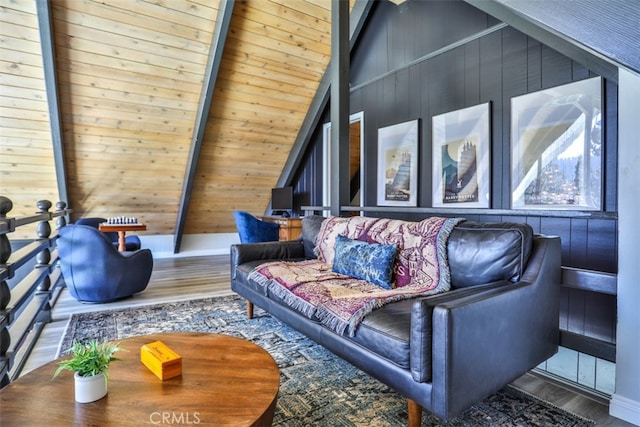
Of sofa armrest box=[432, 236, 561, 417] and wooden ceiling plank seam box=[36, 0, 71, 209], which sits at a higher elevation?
wooden ceiling plank seam box=[36, 0, 71, 209]

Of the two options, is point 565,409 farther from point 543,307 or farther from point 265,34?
point 265,34

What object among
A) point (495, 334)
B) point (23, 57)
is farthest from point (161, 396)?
point (23, 57)

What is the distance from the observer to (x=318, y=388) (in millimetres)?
1878

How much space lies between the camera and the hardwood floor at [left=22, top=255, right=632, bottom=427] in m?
1.79

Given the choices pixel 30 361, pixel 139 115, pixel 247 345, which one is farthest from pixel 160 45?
pixel 247 345

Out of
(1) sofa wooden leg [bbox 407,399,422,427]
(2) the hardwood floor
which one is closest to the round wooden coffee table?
(1) sofa wooden leg [bbox 407,399,422,427]

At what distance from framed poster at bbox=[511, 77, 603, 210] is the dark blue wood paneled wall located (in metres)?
0.06

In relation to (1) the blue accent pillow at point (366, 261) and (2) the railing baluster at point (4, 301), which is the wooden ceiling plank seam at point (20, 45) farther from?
(1) the blue accent pillow at point (366, 261)

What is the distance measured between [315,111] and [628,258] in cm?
453

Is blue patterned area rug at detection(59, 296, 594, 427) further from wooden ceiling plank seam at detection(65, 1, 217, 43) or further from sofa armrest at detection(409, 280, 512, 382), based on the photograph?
wooden ceiling plank seam at detection(65, 1, 217, 43)

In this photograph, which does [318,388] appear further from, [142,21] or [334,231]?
[142,21]

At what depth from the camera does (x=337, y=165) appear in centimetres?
372

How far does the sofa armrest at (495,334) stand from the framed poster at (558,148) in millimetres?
1128

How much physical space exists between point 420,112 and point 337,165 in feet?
4.10
